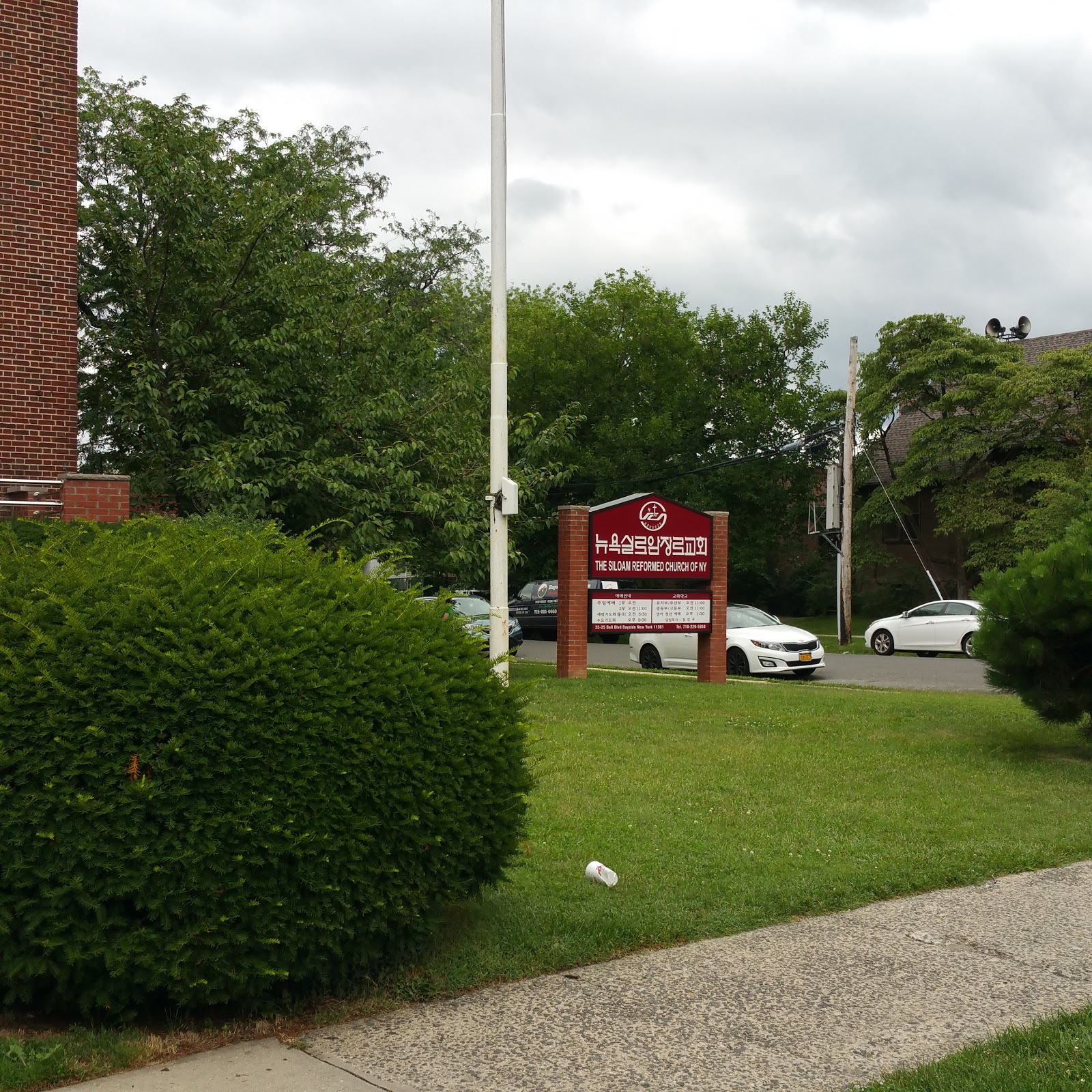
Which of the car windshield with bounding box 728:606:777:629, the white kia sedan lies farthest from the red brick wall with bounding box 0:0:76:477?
the car windshield with bounding box 728:606:777:629

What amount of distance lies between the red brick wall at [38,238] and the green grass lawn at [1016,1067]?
13.2 meters

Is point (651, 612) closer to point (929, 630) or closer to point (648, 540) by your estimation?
point (648, 540)

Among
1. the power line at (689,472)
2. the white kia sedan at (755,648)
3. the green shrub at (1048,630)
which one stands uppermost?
the power line at (689,472)

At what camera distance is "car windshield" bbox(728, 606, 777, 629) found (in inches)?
889

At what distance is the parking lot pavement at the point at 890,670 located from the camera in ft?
65.8

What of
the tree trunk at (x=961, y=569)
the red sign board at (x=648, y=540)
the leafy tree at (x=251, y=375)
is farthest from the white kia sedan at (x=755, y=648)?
the tree trunk at (x=961, y=569)

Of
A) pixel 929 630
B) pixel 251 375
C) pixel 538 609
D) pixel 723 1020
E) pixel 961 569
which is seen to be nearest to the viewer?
pixel 723 1020

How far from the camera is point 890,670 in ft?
75.7

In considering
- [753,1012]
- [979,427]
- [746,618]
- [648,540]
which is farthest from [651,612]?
[979,427]

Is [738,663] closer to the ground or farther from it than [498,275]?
closer to the ground

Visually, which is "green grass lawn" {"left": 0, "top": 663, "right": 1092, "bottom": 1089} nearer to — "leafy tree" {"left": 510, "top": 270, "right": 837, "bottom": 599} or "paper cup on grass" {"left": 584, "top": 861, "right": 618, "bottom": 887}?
"paper cup on grass" {"left": 584, "top": 861, "right": 618, "bottom": 887}

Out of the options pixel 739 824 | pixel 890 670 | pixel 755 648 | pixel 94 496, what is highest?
pixel 94 496

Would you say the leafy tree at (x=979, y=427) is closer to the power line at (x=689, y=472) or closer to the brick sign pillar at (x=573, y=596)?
the power line at (x=689, y=472)

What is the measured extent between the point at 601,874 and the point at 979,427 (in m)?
34.2
